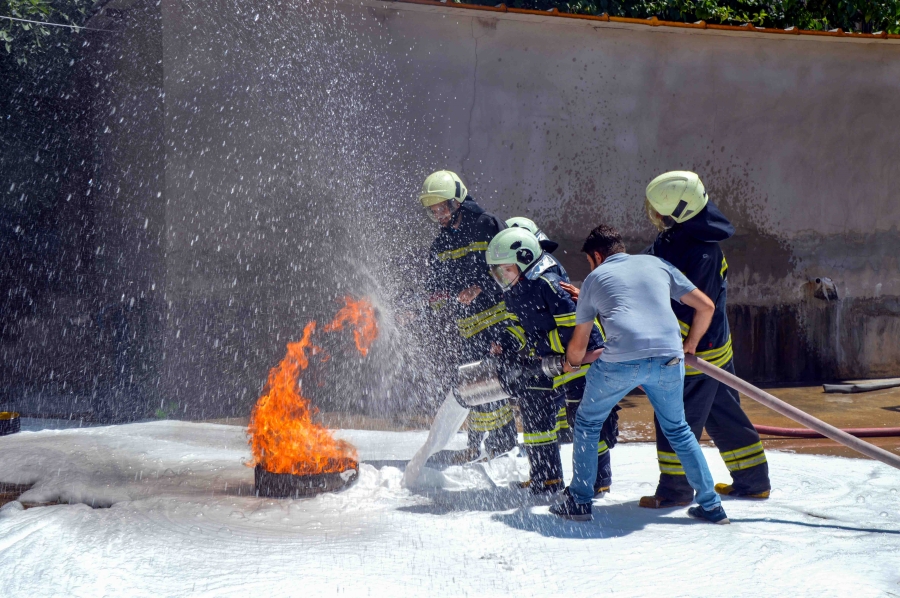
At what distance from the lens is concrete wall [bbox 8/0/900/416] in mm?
7848

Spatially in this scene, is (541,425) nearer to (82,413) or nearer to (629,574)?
(629,574)

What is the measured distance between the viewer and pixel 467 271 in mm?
5926

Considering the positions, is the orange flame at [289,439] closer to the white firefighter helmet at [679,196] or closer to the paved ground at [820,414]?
the white firefighter helmet at [679,196]

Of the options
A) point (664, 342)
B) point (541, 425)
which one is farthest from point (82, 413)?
point (664, 342)

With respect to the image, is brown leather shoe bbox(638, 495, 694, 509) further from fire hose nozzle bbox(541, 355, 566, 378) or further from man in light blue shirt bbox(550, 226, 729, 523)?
fire hose nozzle bbox(541, 355, 566, 378)

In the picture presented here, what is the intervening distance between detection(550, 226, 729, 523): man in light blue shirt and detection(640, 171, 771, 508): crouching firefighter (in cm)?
30

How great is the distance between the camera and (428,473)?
5.29 meters

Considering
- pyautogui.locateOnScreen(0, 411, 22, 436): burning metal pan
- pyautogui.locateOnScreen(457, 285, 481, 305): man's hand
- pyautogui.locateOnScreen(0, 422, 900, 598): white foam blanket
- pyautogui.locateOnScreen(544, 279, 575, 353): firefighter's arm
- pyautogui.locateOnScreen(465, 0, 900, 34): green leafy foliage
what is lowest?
pyautogui.locateOnScreen(0, 422, 900, 598): white foam blanket

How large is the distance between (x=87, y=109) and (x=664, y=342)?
7476 mm

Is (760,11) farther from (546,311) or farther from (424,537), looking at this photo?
(424,537)

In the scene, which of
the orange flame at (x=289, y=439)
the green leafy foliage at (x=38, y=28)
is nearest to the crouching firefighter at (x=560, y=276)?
the orange flame at (x=289, y=439)

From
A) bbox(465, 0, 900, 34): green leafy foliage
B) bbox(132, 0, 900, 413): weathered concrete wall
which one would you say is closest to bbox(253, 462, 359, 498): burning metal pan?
bbox(132, 0, 900, 413): weathered concrete wall

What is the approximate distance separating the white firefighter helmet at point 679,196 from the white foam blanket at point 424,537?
1709 millimetres

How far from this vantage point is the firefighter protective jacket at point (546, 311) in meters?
4.79
